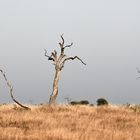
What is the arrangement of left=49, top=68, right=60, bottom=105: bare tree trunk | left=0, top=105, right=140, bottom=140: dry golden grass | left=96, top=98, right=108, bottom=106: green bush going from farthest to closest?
left=96, top=98, right=108, bottom=106: green bush → left=49, top=68, right=60, bottom=105: bare tree trunk → left=0, top=105, right=140, bottom=140: dry golden grass

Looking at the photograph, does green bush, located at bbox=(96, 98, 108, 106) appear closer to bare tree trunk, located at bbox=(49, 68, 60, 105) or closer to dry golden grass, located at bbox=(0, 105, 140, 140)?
bare tree trunk, located at bbox=(49, 68, 60, 105)

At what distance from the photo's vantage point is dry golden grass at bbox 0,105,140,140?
16797 mm

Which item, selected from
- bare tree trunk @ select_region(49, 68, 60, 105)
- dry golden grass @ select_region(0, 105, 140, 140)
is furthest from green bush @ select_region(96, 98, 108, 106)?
dry golden grass @ select_region(0, 105, 140, 140)

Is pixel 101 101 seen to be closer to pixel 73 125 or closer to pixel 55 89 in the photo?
pixel 55 89

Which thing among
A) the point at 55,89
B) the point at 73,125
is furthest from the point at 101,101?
the point at 73,125

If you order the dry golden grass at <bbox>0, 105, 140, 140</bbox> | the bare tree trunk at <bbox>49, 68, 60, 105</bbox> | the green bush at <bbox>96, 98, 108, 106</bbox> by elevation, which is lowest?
the green bush at <bbox>96, 98, 108, 106</bbox>

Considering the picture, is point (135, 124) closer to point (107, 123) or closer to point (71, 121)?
point (107, 123)

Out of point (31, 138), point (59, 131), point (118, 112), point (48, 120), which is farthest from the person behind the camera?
point (118, 112)

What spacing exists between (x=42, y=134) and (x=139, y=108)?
1296cm

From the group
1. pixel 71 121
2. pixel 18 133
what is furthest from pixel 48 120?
pixel 18 133

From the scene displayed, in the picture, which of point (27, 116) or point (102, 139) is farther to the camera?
point (27, 116)

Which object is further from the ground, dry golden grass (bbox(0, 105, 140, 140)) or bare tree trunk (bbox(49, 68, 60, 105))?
bare tree trunk (bbox(49, 68, 60, 105))

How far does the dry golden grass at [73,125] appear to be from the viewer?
1680 centimetres

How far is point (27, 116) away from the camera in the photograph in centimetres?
2273
